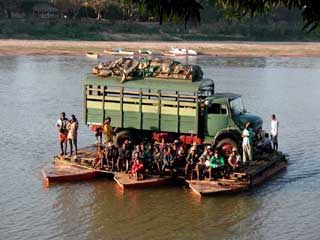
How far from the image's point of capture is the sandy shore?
73.3 meters

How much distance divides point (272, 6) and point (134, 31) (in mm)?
83387

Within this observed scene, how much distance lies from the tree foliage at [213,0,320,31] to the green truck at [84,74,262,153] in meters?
14.7

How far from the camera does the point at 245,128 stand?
21.9 meters

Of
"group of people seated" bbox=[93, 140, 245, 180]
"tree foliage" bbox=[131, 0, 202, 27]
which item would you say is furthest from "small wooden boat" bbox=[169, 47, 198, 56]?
"tree foliage" bbox=[131, 0, 202, 27]

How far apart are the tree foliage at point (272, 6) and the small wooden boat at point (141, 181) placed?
13715 mm

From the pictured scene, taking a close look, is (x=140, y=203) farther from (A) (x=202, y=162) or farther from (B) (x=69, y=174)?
(B) (x=69, y=174)

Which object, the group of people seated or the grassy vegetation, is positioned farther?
the grassy vegetation

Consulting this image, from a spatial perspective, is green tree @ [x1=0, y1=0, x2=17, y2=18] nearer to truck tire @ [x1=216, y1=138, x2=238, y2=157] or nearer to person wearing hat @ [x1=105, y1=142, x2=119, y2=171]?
person wearing hat @ [x1=105, y1=142, x2=119, y2=171]

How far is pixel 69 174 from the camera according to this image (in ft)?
71.3

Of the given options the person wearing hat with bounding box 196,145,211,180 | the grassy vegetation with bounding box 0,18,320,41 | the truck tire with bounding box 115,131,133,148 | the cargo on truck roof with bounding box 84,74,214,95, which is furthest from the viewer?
the grassy vegetation with bounding box 0,18,320,41

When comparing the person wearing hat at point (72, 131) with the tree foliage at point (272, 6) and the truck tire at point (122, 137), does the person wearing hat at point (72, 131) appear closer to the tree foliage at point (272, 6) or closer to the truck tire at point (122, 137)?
the truck tire at point (122, 137)

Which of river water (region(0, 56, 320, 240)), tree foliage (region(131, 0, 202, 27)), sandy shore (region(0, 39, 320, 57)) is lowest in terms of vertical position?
sandy shore (region(0, 39, 320, 57))

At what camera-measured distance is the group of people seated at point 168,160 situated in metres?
20.6

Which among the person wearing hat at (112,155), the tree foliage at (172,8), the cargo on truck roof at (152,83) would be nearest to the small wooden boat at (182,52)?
the cargo on truck roof at (152,83)
